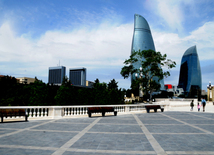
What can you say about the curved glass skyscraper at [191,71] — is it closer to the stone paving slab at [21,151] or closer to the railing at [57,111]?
the railing at [57,111]

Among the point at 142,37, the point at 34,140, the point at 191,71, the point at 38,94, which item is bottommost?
the point at 34,140

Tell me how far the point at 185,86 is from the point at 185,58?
29.8 meters

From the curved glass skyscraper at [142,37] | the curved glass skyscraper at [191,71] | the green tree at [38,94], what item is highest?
the curved glass skyscraper at [142,37]

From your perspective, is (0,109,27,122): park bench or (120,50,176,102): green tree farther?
(120,50,176,102): green tree

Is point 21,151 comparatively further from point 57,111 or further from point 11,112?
point 57,111

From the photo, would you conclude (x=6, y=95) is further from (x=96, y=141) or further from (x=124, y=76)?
(x=124, y=76)

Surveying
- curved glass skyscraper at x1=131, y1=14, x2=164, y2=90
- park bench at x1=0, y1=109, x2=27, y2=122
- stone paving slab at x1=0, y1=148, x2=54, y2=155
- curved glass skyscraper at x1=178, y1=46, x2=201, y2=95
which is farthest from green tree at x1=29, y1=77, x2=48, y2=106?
curved glass skyscraper at x1=178, y1=46, x2=201, y2=95

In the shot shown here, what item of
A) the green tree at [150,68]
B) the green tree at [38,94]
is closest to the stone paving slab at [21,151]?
the green tree at [38,94]

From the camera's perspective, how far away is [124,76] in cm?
4353

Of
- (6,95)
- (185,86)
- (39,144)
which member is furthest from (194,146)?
(185,86)

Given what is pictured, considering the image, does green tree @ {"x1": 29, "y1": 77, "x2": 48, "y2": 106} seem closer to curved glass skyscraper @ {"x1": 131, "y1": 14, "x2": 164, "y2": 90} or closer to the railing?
the railing

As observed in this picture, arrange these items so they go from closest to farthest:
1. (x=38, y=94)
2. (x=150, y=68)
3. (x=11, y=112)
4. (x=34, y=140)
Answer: (x=34, y=140), (x=11, y=112), (x=38, y=94), (x=150, y=68)

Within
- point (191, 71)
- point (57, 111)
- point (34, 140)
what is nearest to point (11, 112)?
point (57, 111)

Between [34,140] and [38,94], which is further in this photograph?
[38,94]
